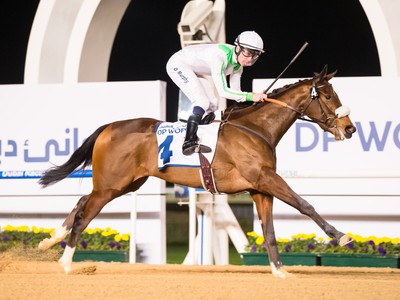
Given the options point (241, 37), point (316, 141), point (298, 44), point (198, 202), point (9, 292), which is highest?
point (298, 44)

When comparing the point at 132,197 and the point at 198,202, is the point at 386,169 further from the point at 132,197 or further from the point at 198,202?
the point at 132,197

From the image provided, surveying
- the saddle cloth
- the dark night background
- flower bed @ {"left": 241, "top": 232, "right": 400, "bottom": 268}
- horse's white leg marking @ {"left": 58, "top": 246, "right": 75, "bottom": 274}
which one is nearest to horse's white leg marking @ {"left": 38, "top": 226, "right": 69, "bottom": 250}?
horse's white leg marking @ {"left": 58, "top": 246, "right": 75, "bottom": 274}

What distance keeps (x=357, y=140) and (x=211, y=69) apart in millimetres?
2196

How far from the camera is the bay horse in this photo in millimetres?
7566

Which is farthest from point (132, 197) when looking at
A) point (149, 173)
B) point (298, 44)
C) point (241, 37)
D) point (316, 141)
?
point (298, 44)

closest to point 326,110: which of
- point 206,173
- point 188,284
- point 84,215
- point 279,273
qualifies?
point 206,173

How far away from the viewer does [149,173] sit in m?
8.08

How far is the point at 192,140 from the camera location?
7691mm

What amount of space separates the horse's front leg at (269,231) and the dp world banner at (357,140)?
137 cm

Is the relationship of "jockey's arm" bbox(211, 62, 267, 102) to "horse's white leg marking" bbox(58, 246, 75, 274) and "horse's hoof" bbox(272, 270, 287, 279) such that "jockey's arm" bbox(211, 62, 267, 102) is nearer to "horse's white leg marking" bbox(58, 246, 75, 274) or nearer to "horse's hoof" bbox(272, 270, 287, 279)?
"horse's hoof" bbox(272, 270, 287, 279)

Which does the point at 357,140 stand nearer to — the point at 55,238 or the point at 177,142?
the point at 177,142

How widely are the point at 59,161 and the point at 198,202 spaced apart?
1.59 meters

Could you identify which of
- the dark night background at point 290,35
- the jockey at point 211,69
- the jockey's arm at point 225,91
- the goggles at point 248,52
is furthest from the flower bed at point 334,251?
the dark night background at point 290,35

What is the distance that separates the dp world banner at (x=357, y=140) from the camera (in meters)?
9.07
